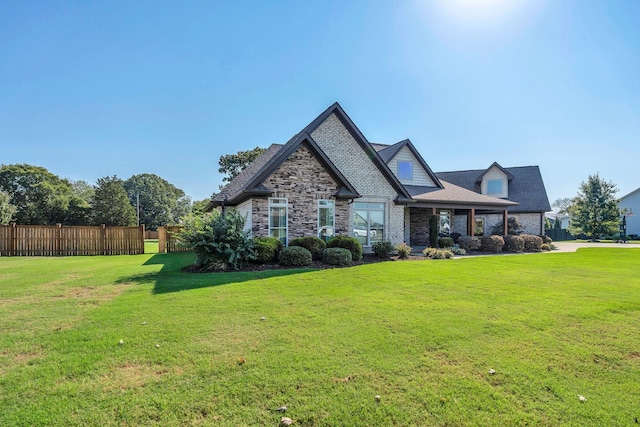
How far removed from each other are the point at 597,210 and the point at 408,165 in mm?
25267

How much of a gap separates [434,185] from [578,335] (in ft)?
58.1

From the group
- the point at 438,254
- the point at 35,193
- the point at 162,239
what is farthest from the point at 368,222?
the point at 35,193

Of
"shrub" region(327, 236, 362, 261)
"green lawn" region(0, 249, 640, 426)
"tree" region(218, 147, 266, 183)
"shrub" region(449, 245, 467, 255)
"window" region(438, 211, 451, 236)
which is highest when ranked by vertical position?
"tree" region(218, 147, 266, 183)

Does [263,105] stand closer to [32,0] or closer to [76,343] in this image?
[32,0]

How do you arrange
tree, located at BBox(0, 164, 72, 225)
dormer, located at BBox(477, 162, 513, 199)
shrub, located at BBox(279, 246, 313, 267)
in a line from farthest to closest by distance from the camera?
tree, located at BBox(0, 164, 72, 225), dormer, located at BBox(477, 162, 513, 199), shrub, located at BBox(279, 246, 313, 267)

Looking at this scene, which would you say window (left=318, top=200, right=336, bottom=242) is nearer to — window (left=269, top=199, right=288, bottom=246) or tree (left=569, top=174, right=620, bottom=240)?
window (left=269, top=199, right=288, bottom=246)

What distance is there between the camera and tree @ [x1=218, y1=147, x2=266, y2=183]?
39.0 metres

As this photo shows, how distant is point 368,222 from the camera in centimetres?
1672

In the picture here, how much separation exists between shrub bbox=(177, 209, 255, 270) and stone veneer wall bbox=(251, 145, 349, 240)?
6.59ft

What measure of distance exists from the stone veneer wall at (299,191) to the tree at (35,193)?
38.7 m

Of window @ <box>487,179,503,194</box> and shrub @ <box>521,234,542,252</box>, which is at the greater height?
window @ <box>487,179,503,194</box>

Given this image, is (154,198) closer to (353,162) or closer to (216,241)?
(353,162)

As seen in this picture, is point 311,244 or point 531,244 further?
point 531,244

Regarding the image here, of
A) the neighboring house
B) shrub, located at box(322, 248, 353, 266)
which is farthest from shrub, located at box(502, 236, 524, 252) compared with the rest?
the neighboring house
